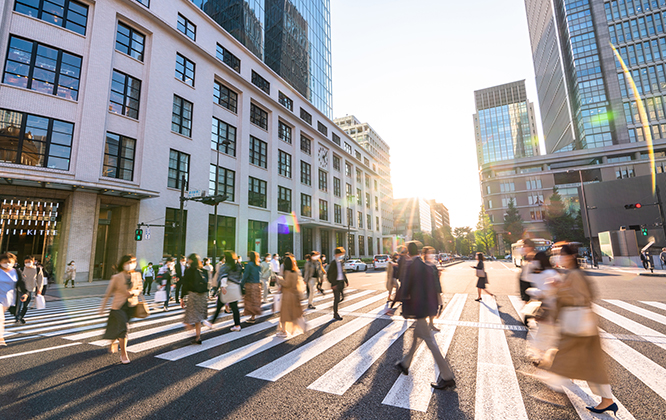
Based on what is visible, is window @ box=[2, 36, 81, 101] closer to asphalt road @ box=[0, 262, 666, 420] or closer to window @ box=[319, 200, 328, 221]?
asphalt road @ box=[0, 262, 666, 420]

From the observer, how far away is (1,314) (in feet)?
20.1

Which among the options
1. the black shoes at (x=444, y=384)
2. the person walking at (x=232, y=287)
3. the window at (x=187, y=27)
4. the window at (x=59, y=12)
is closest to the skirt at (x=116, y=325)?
the person walking at (x=232, y=287)

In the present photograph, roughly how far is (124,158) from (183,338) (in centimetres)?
1852

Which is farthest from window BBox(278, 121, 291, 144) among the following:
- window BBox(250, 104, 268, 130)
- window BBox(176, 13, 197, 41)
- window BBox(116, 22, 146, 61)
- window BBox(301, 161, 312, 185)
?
window BBox(116, 22, 146, 61)

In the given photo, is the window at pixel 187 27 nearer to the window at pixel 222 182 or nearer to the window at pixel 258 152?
the window at pixel 258 152

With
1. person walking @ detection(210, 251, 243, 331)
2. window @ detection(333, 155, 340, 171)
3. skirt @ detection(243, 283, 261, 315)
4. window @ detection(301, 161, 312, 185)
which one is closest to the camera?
person walking @ detection(210, 251, 243, 331)

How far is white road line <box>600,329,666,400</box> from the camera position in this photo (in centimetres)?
383

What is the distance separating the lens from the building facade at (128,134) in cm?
1669

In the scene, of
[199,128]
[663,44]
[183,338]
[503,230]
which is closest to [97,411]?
[183,338]

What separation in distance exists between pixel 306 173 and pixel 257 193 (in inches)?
413

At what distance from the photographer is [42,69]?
56.0 feet

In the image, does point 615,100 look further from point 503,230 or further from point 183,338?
point 183,338

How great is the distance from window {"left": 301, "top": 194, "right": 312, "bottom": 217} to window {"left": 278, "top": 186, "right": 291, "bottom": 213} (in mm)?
Result: 2676

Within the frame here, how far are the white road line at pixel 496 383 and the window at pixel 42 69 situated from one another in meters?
24.5
